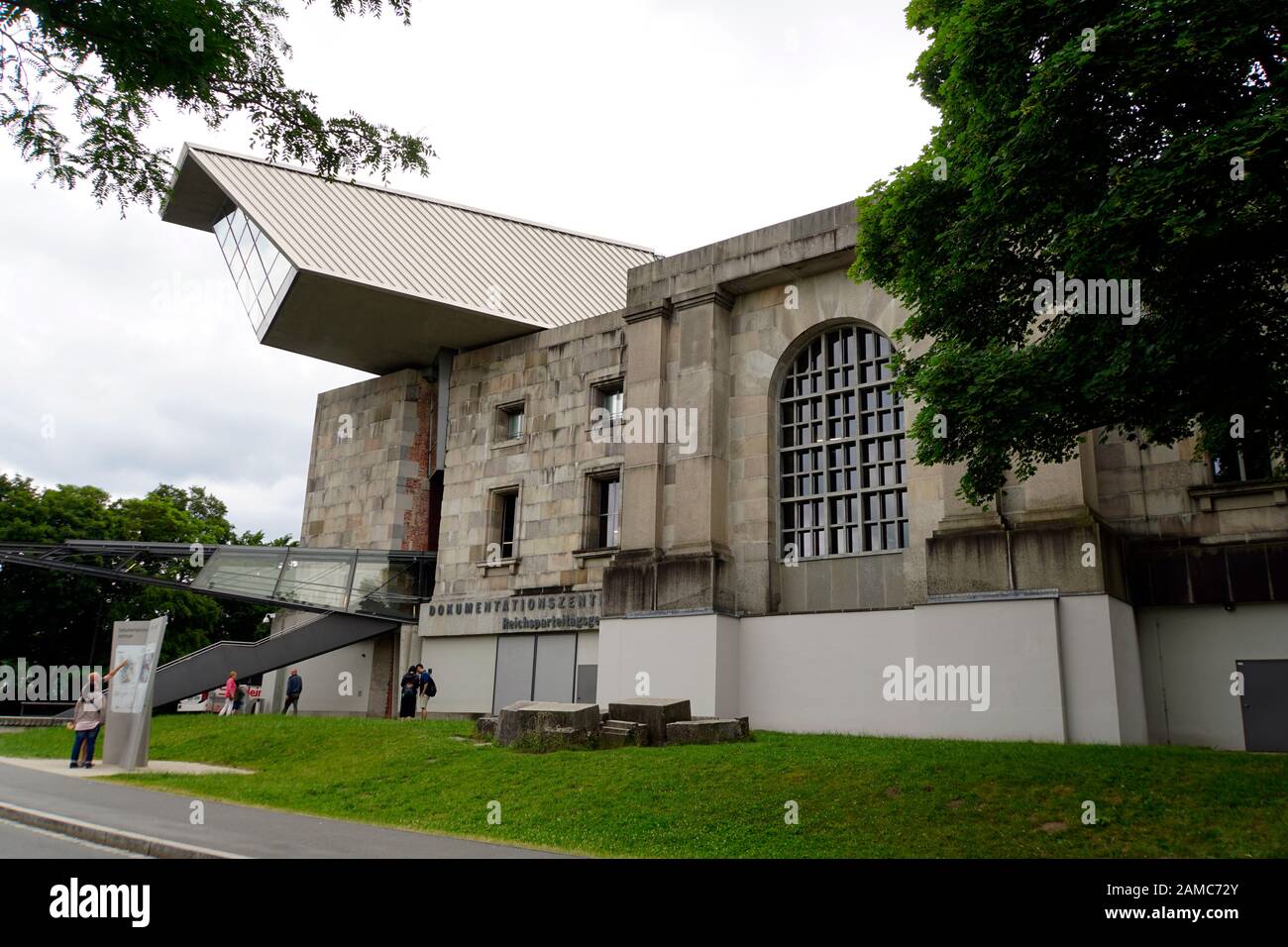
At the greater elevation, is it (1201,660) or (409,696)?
(1201,660)

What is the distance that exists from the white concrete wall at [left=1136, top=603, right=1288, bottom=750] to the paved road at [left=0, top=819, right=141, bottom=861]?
1852 centimetres

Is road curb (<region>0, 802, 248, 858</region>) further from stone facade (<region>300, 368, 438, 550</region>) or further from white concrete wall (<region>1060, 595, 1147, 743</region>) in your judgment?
stone facade (<region>300, 368, 438, 550</region>)

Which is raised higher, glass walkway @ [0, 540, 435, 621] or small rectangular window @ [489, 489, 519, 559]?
small rectangular window @ [489, 489, 519, 559]

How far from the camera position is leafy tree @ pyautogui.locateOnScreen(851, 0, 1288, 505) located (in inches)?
416

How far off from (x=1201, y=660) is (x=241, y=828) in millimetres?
17737

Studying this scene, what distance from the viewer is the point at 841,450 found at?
81.0 feet

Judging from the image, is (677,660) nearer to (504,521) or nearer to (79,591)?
(504,521)

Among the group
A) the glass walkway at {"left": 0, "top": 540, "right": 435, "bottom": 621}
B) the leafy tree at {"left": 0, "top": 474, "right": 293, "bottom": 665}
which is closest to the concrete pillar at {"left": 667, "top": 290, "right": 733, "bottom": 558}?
the glass walkway at {"left": 0, "top": 540, "right": 435, "bottom": 621}

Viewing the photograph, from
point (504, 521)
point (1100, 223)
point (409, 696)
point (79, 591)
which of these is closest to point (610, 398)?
point (504, 521)

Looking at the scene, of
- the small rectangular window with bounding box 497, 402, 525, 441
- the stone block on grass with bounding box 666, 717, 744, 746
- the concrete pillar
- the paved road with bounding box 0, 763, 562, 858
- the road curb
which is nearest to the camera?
the road curb

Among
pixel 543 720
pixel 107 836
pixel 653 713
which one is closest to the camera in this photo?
pixel 107 836

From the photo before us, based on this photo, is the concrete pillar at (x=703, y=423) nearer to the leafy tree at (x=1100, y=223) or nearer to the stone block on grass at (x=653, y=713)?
the stone block on grass at (x=653, y=713)

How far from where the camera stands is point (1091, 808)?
11.8m
